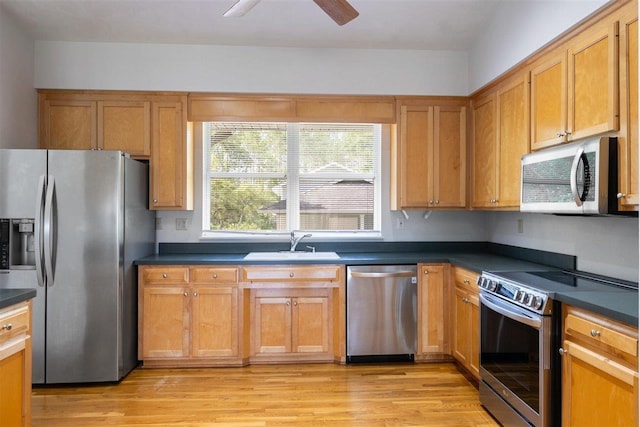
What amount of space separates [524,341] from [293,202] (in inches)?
Result: 93.8

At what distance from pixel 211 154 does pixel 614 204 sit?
3.19 m

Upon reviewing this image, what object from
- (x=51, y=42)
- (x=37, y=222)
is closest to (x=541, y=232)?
(x=37, y=222)

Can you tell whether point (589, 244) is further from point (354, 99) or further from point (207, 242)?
point (207, 242)

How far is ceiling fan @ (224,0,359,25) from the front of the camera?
1977 mm

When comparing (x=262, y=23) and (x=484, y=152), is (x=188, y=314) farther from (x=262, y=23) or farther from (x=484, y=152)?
(x=484, y=152)

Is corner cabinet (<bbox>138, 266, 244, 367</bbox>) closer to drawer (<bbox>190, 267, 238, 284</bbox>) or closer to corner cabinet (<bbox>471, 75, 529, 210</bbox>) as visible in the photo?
drawer (<bbox>190, 267, 238, 284</bbox>)

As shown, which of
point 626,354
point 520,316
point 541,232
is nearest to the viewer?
point 626,354

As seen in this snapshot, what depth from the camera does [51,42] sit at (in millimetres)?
3436

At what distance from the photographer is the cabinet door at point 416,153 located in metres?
3.60

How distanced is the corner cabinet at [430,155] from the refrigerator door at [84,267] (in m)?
2.35

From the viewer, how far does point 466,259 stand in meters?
3.21

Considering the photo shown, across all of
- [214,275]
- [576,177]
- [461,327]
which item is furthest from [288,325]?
[576,177]

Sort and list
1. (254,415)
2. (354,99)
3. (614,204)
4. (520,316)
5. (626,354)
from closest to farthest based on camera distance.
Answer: (626,354) → (614,204) → (520,316) → (254,415) → (354,99)

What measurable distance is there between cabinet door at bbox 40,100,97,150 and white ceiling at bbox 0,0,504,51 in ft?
1.88
